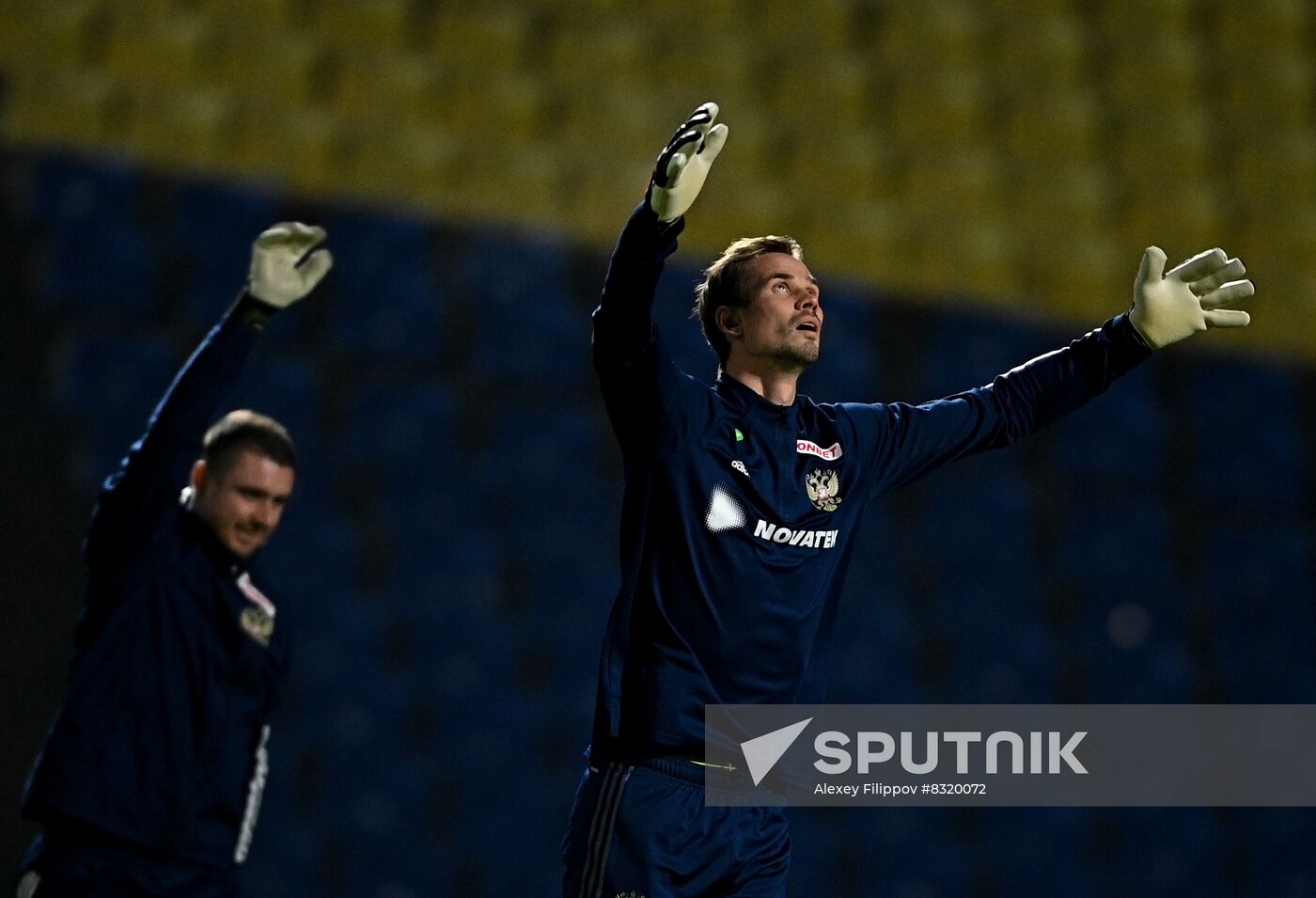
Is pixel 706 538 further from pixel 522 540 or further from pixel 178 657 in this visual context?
pixel 522 540

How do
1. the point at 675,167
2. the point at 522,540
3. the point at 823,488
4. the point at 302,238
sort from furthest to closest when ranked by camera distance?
the point at 522,540, the point at 302,238, the point at 823,488, the point at 675,167

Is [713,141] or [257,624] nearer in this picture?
[713,141]

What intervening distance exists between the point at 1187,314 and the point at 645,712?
108cm

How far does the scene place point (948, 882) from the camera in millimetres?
4676

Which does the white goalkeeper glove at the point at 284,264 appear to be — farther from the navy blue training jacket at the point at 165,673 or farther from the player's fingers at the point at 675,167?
the player's fingers at the point at 675,167

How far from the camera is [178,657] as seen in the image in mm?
2434

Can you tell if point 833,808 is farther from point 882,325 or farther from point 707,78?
point 707,78

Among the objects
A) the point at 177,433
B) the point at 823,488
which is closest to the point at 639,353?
the point at 823,488

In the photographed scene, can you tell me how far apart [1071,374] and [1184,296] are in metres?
0.21

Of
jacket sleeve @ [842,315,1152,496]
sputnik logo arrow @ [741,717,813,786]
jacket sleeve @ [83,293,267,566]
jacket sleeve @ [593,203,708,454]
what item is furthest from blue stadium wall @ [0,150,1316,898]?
jacket sleeve @ [593,203,708,454]

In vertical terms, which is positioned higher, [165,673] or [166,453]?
[166,453]

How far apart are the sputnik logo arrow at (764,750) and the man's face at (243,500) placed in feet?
3.20

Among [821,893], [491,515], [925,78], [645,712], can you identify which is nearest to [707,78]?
[925,78]

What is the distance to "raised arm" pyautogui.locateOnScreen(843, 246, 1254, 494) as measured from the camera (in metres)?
2.32
